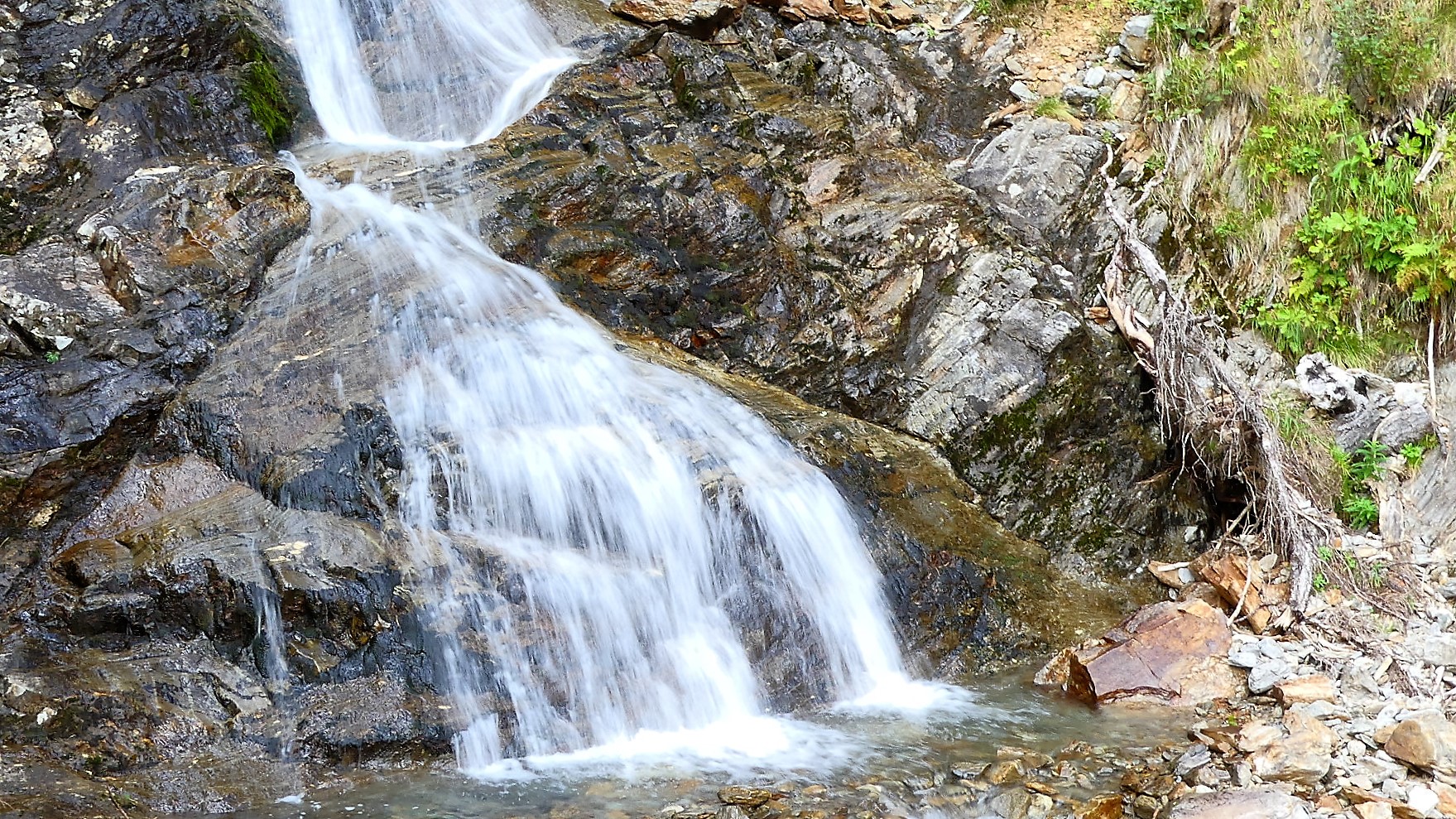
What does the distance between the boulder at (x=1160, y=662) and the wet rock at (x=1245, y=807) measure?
1.14m

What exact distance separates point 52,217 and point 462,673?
4.22 m

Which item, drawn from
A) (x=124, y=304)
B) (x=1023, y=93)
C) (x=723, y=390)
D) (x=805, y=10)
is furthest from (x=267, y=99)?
(x=1023, y=93)

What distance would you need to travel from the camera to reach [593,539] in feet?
18.1

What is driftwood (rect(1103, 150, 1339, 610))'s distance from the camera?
6160 millimetres

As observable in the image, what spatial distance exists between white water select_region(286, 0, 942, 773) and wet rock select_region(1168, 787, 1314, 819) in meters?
1.60

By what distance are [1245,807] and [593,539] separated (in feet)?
10.6

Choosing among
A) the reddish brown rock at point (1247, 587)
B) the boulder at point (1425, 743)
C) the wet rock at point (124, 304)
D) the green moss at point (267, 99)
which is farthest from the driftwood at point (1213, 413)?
the green moss at point (267, 99)

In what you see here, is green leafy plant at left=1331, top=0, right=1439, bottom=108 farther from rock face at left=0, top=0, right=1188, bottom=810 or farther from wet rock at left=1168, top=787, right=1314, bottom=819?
wet rock at left=1168, top=787, right=1314, bottom=819

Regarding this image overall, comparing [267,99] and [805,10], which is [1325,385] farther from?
[267,99]

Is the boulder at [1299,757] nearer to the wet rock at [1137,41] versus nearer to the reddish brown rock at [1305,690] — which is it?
the reddish brown rock at [1305,690]

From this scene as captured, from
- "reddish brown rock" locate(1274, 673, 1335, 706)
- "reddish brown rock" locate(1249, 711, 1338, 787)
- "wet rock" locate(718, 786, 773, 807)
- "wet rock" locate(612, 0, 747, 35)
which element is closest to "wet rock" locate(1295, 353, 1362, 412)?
"reddish brown rock" locate(1274, 673, 1335, 706)

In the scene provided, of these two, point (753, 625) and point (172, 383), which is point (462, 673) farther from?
point (172, 383)

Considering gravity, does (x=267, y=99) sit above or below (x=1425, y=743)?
above

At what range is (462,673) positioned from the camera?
488 cm
